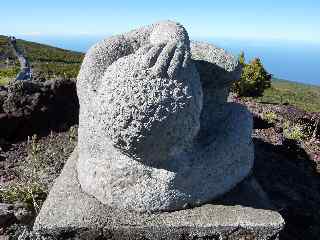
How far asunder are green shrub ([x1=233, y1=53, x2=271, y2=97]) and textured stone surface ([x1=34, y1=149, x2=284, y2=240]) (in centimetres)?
1345

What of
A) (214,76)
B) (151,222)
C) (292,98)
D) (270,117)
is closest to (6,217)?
(151,222)

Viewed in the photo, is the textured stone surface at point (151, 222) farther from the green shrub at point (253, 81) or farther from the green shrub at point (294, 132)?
the green shrub at point (253, 81)

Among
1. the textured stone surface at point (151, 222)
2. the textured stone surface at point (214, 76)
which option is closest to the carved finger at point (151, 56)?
the textured stone surface at point (214, 76)

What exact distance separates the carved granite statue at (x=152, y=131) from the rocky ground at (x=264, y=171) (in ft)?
3.60

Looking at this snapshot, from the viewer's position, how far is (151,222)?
15.8 ft

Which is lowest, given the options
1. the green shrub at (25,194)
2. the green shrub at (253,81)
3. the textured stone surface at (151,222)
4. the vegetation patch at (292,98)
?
the vegetation patch at (292,98)

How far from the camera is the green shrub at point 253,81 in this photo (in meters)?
18.4

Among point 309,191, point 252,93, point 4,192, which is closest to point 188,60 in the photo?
→ point 4,192

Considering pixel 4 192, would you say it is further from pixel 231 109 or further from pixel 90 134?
pixel 231 109

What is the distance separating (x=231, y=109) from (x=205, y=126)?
0.38 meters

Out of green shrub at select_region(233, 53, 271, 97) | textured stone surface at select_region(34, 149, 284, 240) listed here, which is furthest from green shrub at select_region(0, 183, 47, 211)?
green shrub at select_region(233, 53, 271, 97)

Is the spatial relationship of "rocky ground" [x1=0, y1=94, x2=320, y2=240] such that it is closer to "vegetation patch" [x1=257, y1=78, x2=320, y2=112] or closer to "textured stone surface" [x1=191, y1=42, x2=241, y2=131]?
"textured stone surface" [x1=191, y1=42, x2=241, y2=131]

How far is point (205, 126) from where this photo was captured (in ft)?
19.2

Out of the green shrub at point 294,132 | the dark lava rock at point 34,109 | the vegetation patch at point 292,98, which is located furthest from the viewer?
the vegetation patch at point 292,98
